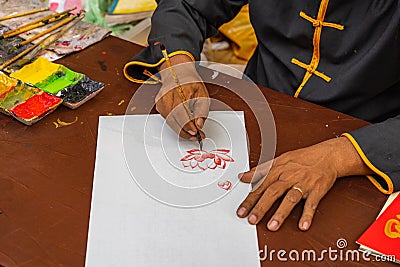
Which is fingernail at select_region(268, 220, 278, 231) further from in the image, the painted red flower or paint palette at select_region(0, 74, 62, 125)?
paint palette at select_region(0, 74, 62, 125)

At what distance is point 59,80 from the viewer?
46.7 inches

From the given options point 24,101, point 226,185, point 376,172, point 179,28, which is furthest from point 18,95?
point 376,172

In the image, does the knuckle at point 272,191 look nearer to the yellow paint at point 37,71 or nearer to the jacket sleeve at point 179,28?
the jacket sleeve at point 179,28

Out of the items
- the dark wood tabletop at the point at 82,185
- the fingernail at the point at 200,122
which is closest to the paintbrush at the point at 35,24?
the dark wood tabletop at the point at 82,185

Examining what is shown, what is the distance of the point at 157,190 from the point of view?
96 cm

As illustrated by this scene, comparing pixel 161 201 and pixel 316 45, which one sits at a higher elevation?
pixel 316 45

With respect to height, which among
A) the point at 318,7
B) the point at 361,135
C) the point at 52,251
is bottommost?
the point at 52,251

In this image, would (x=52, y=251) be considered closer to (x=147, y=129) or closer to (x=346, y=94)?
(x=147, y=129)

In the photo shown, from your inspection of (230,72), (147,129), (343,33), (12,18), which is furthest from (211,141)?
(12,18)

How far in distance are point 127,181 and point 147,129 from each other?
15 cm

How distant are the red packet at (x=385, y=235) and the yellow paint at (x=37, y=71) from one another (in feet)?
2.51

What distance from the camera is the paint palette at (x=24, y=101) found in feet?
3.55

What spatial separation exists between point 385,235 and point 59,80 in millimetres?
761

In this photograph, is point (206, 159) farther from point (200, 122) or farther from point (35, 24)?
point (35, 24)
